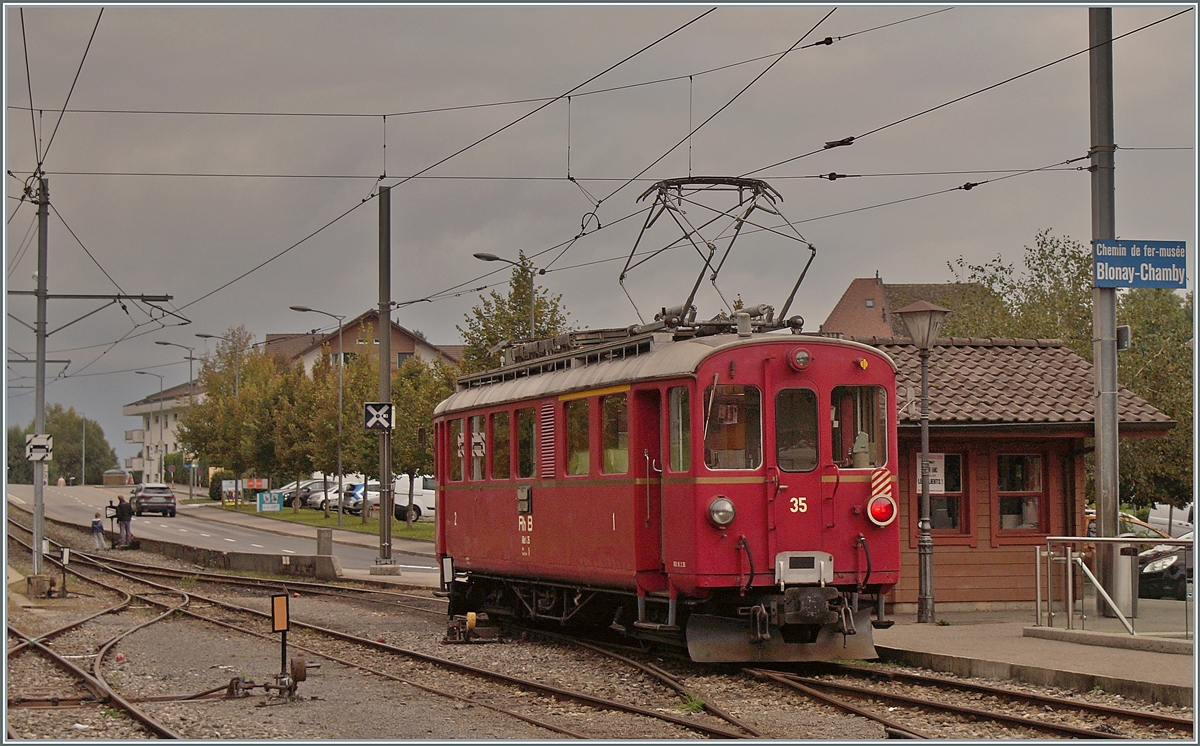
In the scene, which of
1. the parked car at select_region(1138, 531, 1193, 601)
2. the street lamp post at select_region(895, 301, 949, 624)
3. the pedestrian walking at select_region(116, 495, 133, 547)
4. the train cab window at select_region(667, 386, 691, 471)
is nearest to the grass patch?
the pedestrian walking at select_region(116, 495, 133, 547)

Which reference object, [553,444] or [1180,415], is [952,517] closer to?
[553,444]

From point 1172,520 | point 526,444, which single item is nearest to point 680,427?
point 526,444

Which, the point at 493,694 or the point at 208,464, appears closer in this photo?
the point at 493,694

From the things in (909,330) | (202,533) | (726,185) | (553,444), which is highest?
(726,185)

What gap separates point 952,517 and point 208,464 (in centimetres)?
6318

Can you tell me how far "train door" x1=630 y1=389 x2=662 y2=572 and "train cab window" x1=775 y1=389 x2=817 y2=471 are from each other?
1138mm

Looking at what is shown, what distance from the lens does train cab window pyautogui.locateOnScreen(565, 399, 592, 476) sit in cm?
1464

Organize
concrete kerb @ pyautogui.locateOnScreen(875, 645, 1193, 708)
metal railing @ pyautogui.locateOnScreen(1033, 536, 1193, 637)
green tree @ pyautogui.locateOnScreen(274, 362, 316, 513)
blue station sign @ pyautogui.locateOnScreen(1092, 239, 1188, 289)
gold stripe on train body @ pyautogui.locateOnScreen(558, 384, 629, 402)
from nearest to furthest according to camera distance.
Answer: concrete kerb @ pyautogui.locateOnScreen(875, 645, 1193, 708) → metal railing @ pyautogui.locateOnScreen(1033, 536, 1193, 637) → gold stripe on train body @ pyautogui.locateOnScreen(558, 384, 629, 402) → blue station sign @ pyautogui.locateOnScreen(1092, 239, 1188, 289) → green tree @ pyautogui.locateOnScreen(274, 362, 316, 513)

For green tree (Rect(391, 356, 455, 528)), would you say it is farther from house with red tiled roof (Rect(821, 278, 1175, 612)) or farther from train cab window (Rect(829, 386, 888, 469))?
train cab window (Rect(829, 386, 888, 469))

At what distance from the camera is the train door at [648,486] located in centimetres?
1345

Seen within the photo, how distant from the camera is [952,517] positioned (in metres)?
17.2

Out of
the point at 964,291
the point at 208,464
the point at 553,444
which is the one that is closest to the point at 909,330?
the point at 553,444

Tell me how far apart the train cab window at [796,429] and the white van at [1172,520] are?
26986mm

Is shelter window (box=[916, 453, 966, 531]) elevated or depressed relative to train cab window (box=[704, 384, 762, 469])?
depressed
